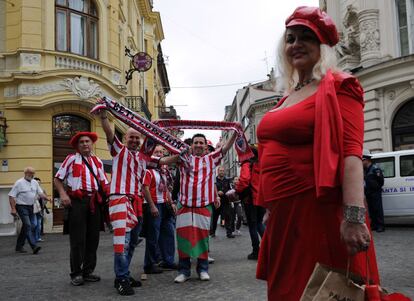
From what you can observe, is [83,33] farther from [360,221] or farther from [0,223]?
[360,221]

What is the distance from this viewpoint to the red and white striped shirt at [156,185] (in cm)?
796

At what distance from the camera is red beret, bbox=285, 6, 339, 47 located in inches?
98.5

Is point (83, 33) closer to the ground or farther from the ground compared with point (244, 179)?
farther from the ground

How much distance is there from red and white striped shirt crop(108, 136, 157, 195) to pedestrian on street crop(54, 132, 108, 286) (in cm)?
96

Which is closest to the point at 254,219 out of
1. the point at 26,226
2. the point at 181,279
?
the point at 181,279

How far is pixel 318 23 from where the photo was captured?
8.21 feet

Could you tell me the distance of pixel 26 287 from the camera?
6562mm

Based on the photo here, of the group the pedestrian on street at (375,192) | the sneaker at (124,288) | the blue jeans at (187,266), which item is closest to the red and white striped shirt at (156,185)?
the blue jeans at (187,266)

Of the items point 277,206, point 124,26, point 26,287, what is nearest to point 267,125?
point 277,206

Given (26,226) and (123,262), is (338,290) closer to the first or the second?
(123,262)

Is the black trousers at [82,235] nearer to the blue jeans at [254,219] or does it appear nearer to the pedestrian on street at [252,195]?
the pedestrian on street at [252,195]

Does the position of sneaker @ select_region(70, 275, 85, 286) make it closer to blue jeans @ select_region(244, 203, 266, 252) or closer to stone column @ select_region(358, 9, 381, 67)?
blue jeans @ select_region(244, 203, 266, 252)

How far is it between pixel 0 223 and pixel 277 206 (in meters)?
16.2

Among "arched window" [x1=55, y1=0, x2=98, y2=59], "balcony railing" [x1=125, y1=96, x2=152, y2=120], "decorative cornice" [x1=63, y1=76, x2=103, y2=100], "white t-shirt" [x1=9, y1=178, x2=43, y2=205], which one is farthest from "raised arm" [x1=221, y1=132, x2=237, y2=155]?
"balcony railing" [x1=125, y1=96, x2=152, y2=120]
